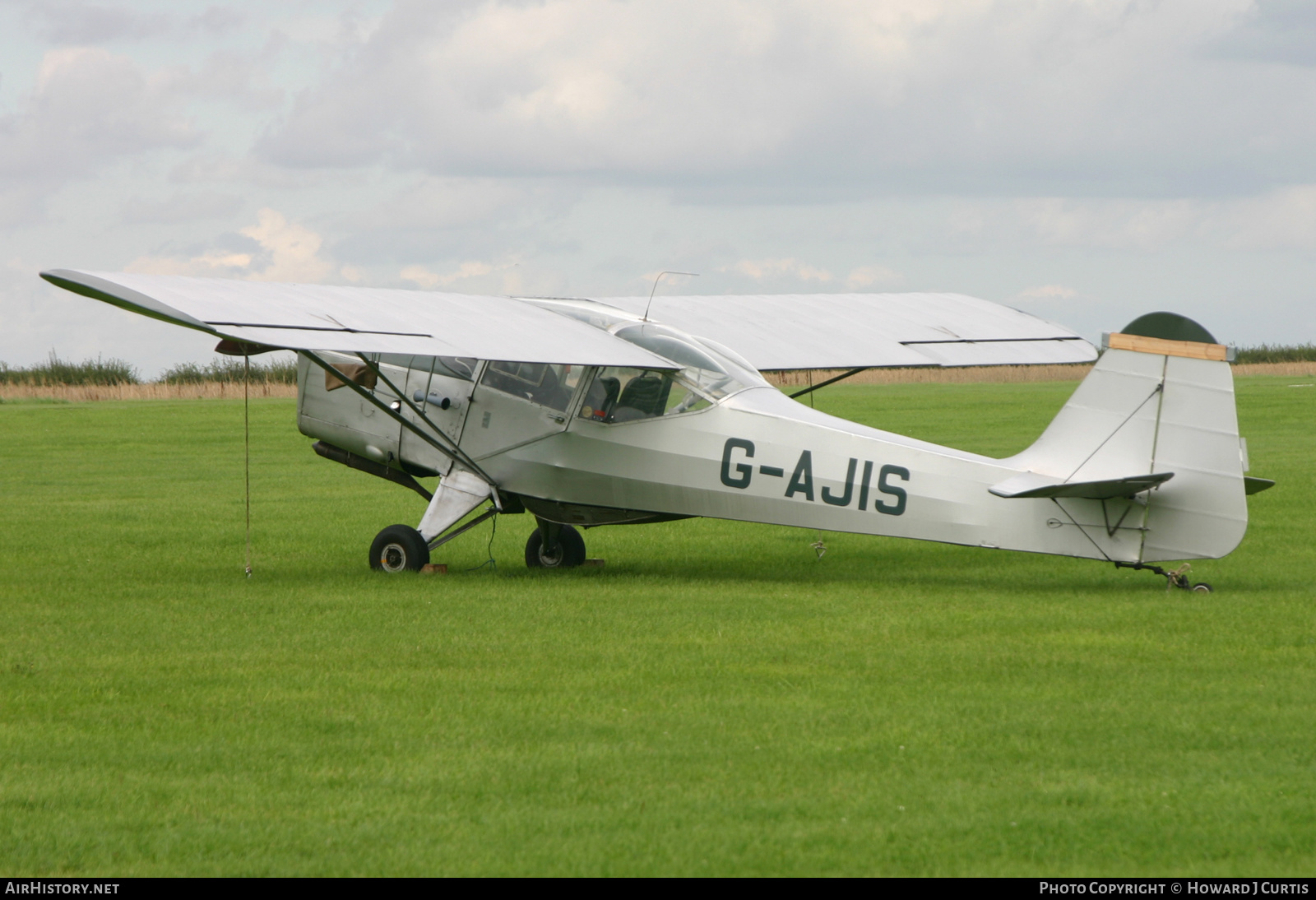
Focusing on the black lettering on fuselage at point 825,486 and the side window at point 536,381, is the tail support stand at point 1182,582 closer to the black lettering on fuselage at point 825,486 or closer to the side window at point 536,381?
the black lettering on fuselage at point 825,486

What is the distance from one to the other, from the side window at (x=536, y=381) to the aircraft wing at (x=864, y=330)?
192cm

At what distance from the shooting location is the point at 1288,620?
30.4 feet

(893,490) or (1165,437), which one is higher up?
(1165,437)

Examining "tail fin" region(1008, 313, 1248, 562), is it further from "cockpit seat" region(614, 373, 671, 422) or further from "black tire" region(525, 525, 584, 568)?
"black tire" region(525, 525, 584, 568)

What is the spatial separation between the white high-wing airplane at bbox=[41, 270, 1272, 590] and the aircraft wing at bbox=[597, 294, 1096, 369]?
1.6 inches

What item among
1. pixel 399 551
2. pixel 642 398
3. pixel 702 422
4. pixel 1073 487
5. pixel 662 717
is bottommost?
pixel 662 717

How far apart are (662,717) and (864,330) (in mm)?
8202

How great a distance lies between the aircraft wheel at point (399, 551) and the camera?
12.4 m

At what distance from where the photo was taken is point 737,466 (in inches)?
446

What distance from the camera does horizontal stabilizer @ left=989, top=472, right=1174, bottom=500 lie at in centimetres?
973

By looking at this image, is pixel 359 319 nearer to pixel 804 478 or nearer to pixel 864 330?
pixel 804 478

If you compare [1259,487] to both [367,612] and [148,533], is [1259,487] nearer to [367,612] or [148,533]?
[367,612]

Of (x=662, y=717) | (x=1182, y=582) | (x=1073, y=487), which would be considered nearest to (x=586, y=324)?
(x=1073, y=487)

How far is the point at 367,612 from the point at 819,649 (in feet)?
12.0
